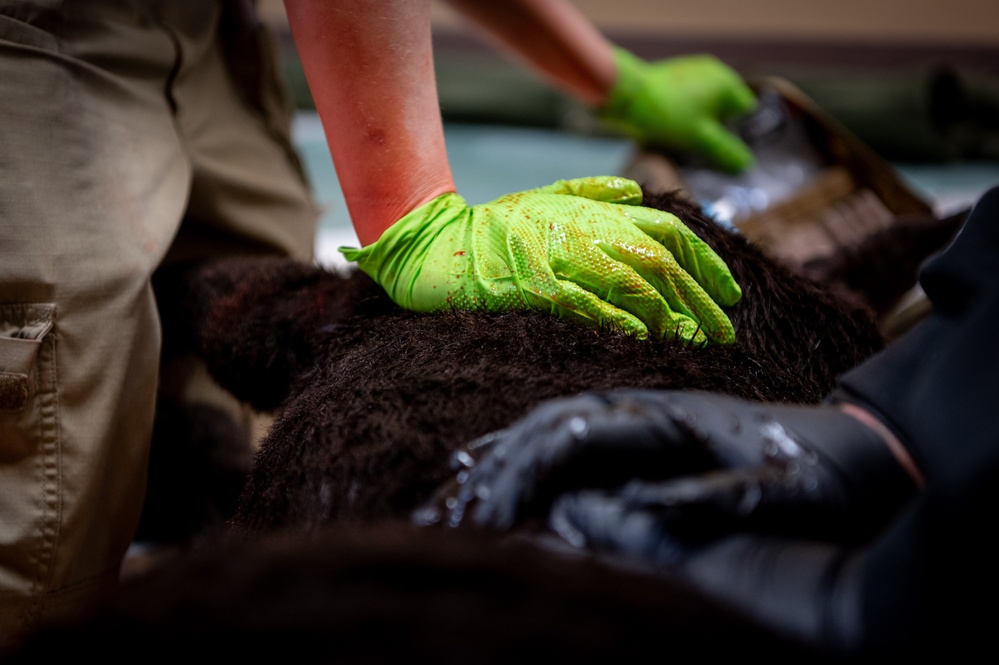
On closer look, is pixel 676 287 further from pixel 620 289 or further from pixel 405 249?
pixel 405 249

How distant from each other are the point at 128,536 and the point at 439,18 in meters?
2.15

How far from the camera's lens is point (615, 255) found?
21.3 inches

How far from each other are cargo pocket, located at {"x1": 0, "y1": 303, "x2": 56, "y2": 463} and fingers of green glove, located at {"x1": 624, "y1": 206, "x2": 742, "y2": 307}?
47 cm

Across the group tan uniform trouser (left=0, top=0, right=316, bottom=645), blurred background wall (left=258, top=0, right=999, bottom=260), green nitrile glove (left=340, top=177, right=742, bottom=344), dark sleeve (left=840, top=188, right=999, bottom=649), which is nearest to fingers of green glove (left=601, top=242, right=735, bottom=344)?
green nitrile glove (left=340, top=177, right=742, bottom=344)

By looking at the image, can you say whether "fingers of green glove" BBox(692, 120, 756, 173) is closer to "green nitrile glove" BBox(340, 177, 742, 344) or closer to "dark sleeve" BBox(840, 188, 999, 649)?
"green nitrile glove" BBox(340, 177, 742, 344)

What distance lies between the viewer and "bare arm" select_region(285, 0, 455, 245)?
0.58m

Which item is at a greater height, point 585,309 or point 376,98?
point 376,98

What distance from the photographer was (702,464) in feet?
1.24

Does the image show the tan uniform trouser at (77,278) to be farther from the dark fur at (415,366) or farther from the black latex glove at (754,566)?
the black latex glove at (754,566)

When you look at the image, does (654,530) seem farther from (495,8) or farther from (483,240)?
(495,8)

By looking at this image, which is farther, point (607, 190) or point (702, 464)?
point (607, 190)

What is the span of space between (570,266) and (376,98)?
0.21 m

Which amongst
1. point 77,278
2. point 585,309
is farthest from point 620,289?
point 77,278

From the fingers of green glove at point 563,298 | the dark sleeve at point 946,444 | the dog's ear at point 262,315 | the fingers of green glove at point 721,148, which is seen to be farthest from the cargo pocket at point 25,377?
Result: the fingers of green glove at point 721,148
